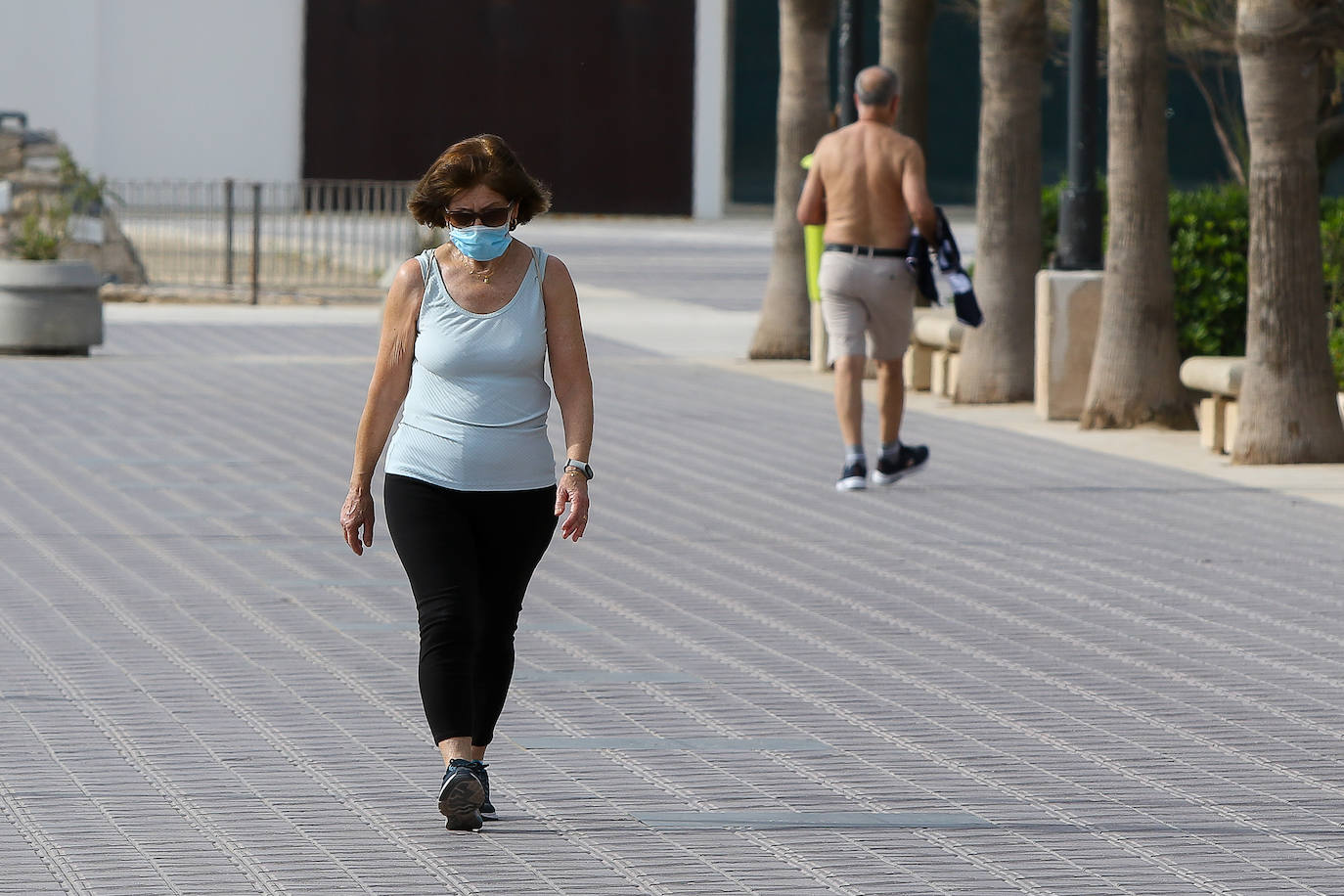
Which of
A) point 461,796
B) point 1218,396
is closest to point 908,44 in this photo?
point 1218,396

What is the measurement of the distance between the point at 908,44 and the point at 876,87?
536 centimetres

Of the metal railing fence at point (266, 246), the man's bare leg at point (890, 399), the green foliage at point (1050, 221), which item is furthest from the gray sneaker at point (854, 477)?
the metal railing fence at point (266, 246)

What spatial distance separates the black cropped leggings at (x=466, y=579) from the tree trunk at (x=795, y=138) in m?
12.1

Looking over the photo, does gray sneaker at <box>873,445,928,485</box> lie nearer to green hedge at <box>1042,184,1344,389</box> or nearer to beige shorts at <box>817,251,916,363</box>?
beige shorts at <box>817,251,916,363</box>

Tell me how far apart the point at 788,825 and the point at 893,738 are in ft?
3.06

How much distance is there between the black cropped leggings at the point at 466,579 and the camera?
5.61 metres

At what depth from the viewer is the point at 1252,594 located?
344 inches

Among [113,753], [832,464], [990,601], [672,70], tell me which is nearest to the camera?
[113,753]

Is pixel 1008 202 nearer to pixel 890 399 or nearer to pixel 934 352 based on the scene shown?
pixel 934 352

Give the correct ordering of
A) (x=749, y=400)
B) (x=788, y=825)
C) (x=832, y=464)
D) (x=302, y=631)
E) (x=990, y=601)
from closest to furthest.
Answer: (x=788, y=825) → (x=302, y=631) → (x=990, y=601) → (x=832, y=464) → (x=749, y=400)

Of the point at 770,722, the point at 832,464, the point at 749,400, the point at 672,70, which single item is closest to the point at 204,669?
the point at 770,722

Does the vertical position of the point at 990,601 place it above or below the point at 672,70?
below

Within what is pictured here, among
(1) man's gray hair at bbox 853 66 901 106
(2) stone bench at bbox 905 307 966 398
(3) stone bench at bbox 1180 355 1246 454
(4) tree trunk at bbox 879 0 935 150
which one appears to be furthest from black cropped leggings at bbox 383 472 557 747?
(4) tree trunk at bbox 879 0 935 150

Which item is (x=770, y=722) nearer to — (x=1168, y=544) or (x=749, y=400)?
(x=1168, y=544)
